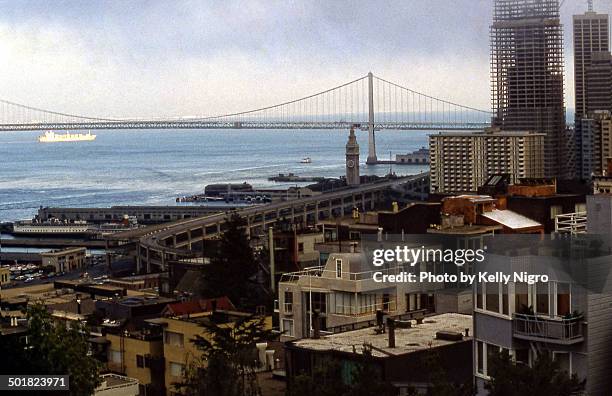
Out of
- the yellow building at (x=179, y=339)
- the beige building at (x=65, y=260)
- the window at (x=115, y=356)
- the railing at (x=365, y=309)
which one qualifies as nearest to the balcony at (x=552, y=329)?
the railing at (x=365, y=309)

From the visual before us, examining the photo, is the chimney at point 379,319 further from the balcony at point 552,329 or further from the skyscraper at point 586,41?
the skyscraper at point 586,41

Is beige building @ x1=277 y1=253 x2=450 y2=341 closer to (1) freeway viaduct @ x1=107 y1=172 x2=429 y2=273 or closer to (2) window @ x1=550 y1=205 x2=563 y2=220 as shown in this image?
(2) window @ x1=550 y1=205 x2=563 y2=220

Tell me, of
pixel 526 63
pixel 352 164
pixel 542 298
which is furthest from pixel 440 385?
pixel 526 63

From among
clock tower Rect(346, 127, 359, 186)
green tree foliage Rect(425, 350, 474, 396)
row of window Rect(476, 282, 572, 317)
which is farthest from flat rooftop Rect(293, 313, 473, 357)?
clock tower Rect(346, 127, 359, 186)

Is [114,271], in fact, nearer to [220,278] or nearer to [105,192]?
[220,278]

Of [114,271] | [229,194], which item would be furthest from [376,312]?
[229,194]

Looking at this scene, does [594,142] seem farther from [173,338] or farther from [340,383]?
[340,383]
